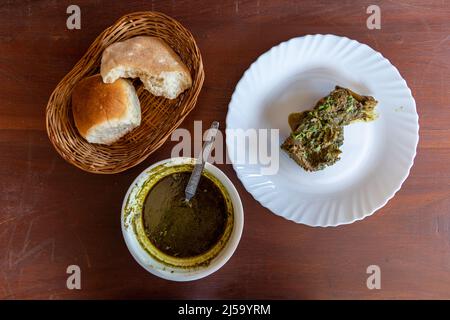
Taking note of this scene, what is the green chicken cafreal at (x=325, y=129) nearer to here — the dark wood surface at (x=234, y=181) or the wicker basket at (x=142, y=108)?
the dark wood surface at (x=234, y=181)

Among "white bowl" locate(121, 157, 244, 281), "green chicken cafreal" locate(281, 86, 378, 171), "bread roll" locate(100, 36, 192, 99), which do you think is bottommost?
"white bowl" locate(121, 157, 244, 281)

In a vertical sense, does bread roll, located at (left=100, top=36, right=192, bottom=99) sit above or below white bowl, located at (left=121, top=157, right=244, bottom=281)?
above

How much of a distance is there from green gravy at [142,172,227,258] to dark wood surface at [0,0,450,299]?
10 centimetres

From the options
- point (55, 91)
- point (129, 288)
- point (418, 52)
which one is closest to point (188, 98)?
point (55, 91)

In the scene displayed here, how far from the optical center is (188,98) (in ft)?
4.04

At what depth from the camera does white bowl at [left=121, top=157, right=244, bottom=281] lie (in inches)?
45.1

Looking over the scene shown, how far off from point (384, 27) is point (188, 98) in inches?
24.9

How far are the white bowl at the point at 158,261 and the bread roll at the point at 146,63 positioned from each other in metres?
0.24

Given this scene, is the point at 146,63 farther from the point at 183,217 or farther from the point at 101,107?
the point at 183,217

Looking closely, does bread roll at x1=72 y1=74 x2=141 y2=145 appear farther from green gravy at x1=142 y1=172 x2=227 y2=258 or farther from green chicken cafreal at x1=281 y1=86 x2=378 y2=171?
green chicken cafreal at x1=281 y1=86 x2=378 y2=171

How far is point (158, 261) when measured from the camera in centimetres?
120

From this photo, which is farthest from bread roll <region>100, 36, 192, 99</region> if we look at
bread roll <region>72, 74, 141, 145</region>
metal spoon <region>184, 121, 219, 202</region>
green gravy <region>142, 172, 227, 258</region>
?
green gravy <region>142, 172, 227, 258</region>

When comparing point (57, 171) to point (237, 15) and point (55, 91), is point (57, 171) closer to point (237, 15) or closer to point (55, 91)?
point (55, 91)
